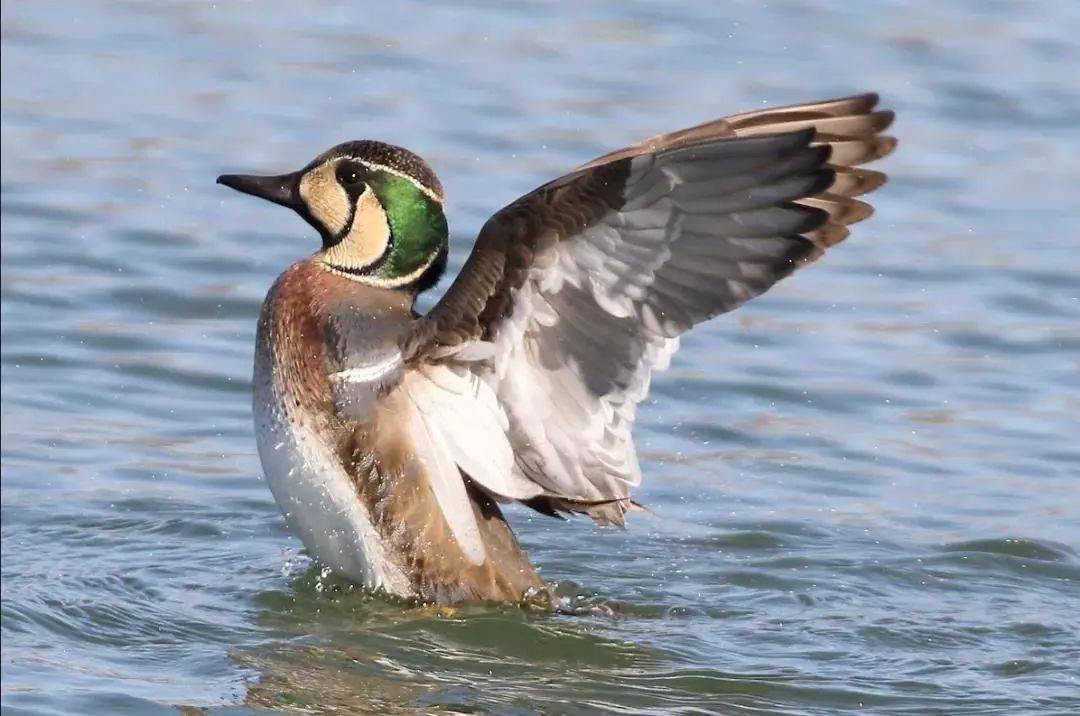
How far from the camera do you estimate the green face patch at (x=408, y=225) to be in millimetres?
7652

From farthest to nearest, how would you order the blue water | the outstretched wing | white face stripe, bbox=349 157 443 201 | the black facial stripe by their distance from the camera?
the black facial stripe < white face stripe, bbox=349 157 443 201 < the blue water < the outstretched wing

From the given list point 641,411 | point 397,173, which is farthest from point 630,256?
point 641,411

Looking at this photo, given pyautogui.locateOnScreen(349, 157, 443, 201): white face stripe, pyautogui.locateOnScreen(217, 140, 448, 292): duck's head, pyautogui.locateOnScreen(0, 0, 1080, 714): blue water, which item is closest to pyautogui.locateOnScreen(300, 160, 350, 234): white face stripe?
pyautogui.locateOnScreen(217, 140, 448, 292): duck's head

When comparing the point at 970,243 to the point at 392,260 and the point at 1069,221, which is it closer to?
the point at 1069,221

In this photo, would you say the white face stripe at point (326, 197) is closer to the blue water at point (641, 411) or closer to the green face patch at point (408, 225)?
the green face patch at point (408, 225)

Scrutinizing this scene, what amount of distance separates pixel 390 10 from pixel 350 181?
7855 mm

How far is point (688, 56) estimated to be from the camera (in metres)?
14.5

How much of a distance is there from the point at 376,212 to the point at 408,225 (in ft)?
0.39

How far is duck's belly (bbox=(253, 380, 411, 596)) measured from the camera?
24.1ft

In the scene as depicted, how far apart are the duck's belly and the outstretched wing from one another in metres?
0.46

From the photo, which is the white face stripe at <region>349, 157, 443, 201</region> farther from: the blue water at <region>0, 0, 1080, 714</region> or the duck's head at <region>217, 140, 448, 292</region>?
the blue water at <region>0, 0, 1080, 714</region>

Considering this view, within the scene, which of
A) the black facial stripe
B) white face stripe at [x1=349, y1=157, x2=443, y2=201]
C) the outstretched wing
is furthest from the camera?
the black facial stripe

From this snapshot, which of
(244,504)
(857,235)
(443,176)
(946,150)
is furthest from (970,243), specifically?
(244,504)

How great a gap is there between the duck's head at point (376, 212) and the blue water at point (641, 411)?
3.68 ft
